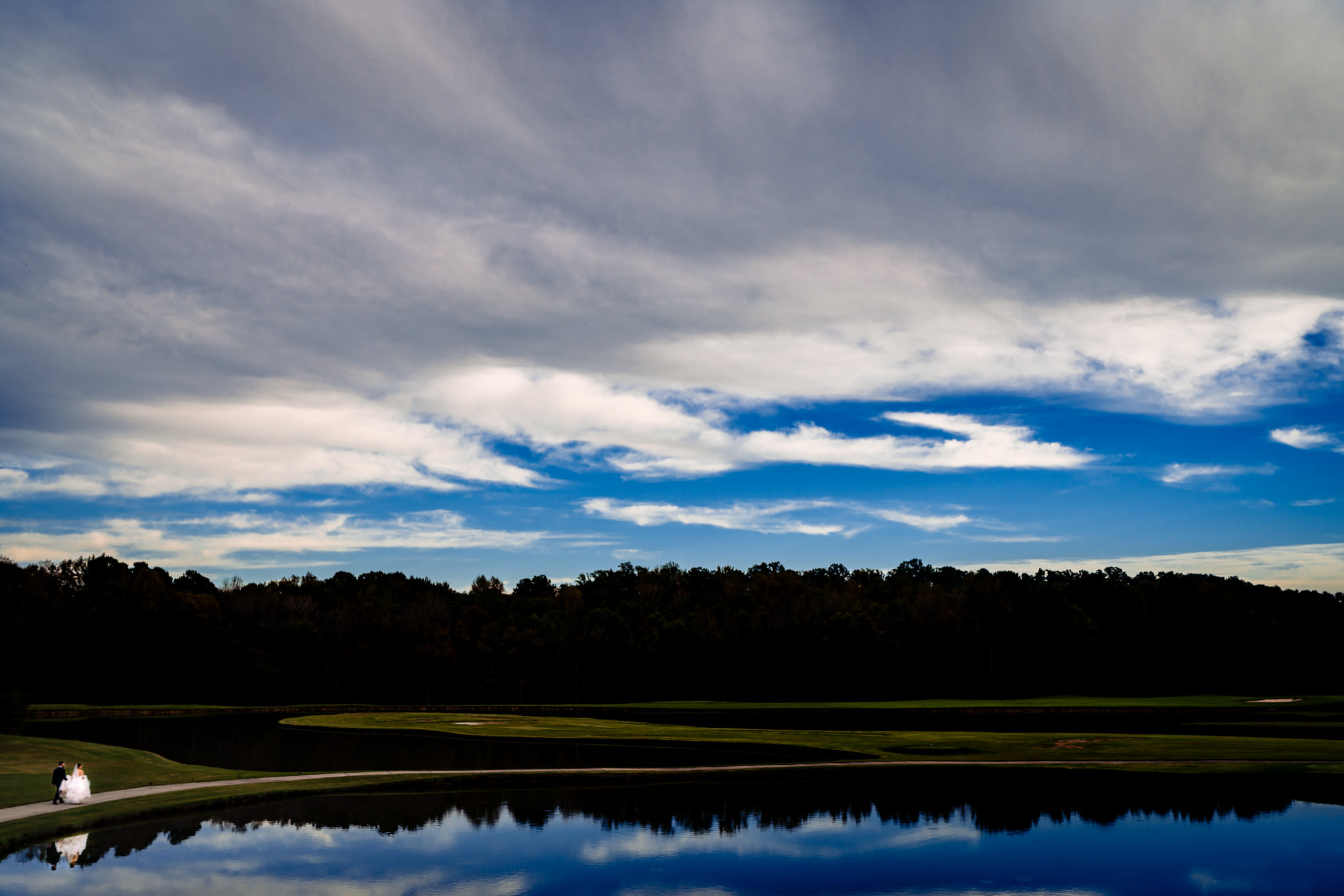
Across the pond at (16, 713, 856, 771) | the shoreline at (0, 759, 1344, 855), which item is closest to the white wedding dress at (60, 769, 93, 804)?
the shoreline at (0, 759, 1344, 855)

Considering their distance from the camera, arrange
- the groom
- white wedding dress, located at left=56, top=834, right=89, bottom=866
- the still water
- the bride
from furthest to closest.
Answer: the groom < the bride < white wedding dress, located at left=56, top=834, right=89, bottom=866 < the still water

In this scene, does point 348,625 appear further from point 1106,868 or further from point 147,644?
point 1106,868

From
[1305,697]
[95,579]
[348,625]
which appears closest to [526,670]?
[348,625]

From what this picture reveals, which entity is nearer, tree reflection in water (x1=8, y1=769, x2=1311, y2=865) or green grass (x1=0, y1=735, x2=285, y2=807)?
tree reflection in water (x1=8, y1=769, x2=1311, y2=865)

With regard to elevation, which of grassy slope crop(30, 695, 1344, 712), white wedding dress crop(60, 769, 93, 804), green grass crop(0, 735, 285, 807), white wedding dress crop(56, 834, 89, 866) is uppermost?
white wedding dress crop(60, 769, 93, 804)

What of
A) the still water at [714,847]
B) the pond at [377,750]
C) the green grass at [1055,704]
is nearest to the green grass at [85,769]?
the pond at [377,750]

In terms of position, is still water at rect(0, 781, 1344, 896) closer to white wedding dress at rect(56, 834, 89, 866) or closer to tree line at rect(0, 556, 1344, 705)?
white wedding dress at rect(56, 834, 89, 866)

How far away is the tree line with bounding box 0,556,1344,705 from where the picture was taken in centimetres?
11631

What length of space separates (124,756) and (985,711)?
74.6 m

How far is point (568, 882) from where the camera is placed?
2358 centimetres

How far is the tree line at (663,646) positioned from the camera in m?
116

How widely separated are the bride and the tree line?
93634 mm

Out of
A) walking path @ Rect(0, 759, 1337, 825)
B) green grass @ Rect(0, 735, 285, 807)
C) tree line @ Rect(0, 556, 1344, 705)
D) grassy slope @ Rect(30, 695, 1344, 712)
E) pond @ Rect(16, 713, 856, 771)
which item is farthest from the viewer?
tree line @ Rect(0, 556, 1344, 705)

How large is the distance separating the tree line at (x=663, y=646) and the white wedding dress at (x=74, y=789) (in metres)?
93.6
